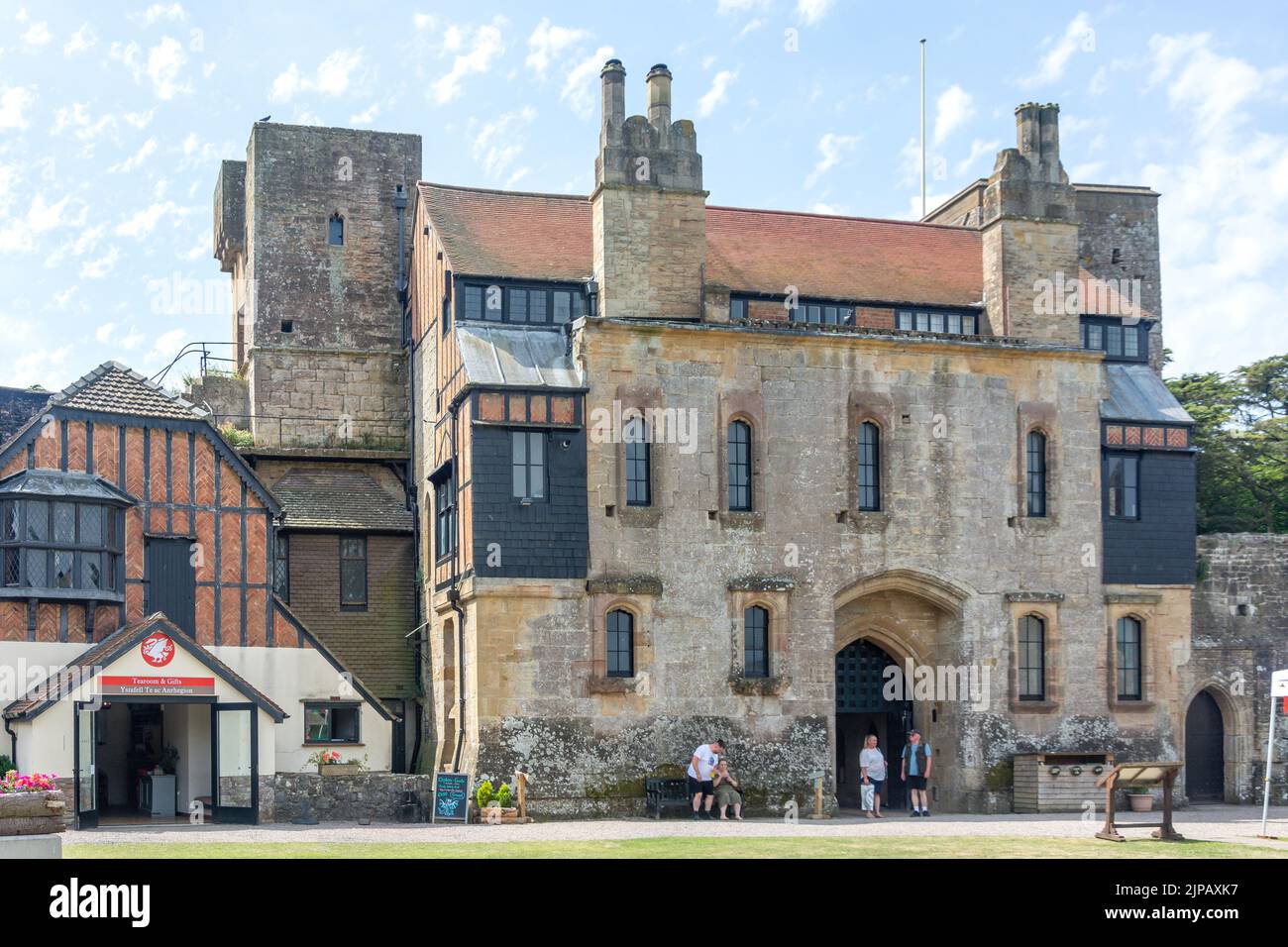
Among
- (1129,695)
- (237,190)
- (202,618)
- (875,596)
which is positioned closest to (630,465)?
(875,596)

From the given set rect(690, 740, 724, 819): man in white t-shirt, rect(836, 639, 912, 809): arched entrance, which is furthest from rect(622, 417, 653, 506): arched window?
rect(836, 639, 912, 809): arched entrance

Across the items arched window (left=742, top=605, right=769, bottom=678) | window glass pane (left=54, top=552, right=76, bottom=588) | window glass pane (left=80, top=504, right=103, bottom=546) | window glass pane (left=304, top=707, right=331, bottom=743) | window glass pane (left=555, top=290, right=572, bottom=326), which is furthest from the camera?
window glass pane (left=555, top=290, right=572, bottom=326)

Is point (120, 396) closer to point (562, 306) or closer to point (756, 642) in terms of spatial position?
point (562, 306)

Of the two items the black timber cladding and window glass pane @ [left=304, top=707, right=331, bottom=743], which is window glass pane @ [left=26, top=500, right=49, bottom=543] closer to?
window glass pane @ [left=304, top=707, right=331, bottom=743]

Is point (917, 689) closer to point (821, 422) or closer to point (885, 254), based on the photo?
point (821, 422)

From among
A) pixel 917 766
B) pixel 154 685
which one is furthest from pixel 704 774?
pixel 154 685

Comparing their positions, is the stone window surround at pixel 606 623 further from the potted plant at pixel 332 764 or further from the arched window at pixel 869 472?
the potted plant at pixel 332 764

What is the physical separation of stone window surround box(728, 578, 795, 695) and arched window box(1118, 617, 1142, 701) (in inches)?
282

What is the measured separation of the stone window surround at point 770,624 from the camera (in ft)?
105

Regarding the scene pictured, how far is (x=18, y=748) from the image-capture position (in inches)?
1101

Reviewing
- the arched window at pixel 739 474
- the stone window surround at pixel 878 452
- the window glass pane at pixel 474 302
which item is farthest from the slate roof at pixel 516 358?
the stone window surround at pixel 878 452

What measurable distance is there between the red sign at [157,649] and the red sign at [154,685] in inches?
3.1

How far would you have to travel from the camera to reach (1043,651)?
34188 millimetres

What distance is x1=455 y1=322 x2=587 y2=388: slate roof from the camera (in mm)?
31688
